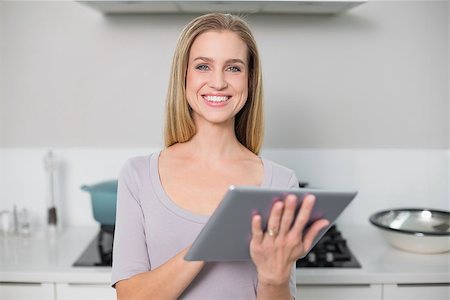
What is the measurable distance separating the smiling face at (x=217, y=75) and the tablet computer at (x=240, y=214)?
11.3 inches

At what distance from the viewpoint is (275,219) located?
0.81m

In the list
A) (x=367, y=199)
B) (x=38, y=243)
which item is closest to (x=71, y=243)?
(x=38, y=243)

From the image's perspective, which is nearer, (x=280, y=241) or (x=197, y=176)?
(x=280, y=241)

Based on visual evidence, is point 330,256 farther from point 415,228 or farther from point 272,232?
point 272,232

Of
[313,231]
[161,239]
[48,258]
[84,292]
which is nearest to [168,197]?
[161,239]

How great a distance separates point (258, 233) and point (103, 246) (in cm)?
102

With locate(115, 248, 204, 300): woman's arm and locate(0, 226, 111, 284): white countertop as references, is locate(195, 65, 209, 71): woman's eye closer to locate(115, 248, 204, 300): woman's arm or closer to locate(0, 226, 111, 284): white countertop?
locate(115, 248, 204, 300): woman's arm

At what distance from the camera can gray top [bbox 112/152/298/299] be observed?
1.02 meters

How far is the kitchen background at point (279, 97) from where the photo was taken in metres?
1.93

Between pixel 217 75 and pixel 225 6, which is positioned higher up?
pixel 225 6

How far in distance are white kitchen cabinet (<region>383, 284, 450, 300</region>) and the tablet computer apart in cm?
78

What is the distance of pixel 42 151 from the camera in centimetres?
200

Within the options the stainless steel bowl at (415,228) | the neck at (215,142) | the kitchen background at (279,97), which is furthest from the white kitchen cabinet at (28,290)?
the stainless steel bowl at (415,228)

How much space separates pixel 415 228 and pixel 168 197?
108 cm
